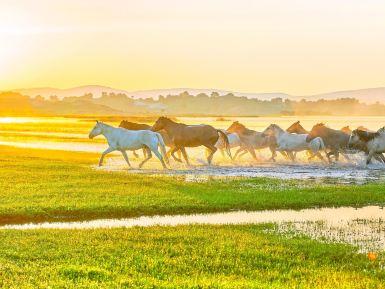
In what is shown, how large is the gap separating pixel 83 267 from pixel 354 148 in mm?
28879

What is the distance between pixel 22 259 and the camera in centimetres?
1285

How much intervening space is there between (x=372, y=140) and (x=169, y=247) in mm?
25424

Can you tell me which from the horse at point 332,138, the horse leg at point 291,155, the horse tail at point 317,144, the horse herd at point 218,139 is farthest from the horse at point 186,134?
the horse at point 332,138

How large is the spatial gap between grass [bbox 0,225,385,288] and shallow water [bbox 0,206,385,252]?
3.50 feet

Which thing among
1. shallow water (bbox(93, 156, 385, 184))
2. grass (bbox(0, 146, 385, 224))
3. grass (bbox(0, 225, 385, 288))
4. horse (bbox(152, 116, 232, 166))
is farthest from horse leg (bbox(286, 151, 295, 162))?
grass (bbox(0, 225, 385, 288))

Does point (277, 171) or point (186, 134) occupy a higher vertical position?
point (186, 134)

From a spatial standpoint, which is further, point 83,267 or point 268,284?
point 83,267

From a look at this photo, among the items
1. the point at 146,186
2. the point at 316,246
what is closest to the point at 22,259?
the point at 316,246

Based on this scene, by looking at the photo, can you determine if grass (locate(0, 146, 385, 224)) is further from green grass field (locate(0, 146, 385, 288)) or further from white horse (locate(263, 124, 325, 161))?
white horse (locate(263, 124, 325, 161))

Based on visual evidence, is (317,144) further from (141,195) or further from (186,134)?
(141,195)

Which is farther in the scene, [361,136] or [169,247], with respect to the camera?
[361,136]

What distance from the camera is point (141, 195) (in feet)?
74.2

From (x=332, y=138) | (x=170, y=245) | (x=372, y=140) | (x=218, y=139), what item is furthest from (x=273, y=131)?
(x=170, y=245)

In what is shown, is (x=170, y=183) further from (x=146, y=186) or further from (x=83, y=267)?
(x=83, y=267)
